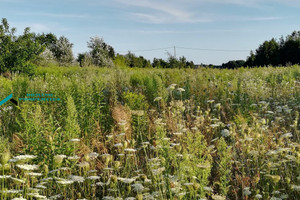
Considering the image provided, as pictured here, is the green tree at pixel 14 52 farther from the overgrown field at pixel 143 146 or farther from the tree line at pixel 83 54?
the overgrown field at pixel 143 146

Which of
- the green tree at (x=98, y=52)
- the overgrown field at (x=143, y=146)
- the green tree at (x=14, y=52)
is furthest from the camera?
the green tree at (x=98, y=52)

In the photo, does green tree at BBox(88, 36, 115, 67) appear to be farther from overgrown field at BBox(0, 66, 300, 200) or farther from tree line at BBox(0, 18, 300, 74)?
overgrown field at BBox(0, 66, 300, 200)

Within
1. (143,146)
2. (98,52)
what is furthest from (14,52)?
(143,146)

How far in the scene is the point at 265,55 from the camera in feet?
122

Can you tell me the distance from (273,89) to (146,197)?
652 centimetres

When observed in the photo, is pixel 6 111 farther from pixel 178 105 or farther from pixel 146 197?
pixel 146 197

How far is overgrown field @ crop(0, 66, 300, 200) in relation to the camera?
287 cm

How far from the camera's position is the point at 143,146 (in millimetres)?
3133

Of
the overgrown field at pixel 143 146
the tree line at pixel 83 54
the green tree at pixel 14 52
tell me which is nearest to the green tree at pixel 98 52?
the tree line at pixel 83 54

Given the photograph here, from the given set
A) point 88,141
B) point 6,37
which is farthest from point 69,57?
point 88,141

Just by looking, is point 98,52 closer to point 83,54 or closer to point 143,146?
point 83,54

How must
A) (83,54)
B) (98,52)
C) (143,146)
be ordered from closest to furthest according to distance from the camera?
(143,146) → (98,52) → (83,54)

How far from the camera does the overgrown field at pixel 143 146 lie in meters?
2.87

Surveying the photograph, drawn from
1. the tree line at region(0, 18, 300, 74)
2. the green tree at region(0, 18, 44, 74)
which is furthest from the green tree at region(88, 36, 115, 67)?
the green tree at region(0, 18, 44, 74)
